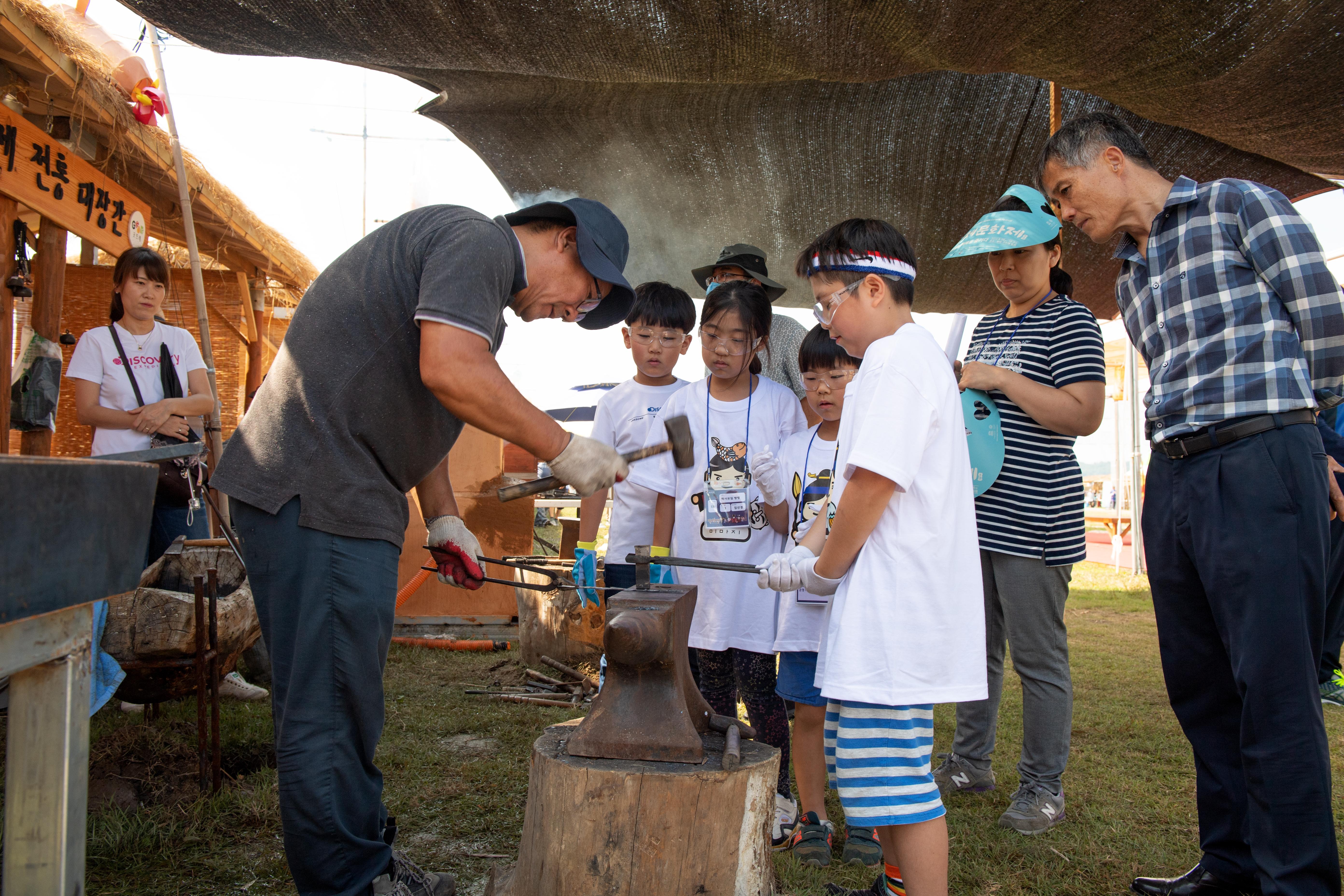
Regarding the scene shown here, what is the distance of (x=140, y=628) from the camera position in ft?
9.32

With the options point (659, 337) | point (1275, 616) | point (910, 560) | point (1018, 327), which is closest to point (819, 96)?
point (659, 337)

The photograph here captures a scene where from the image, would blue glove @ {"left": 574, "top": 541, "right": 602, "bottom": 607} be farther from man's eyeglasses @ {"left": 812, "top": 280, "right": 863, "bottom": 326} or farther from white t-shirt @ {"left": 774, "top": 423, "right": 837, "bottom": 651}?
man's eyeglasses @ {"left": 812, "top": 280, "right": 863, "bottom": 326}

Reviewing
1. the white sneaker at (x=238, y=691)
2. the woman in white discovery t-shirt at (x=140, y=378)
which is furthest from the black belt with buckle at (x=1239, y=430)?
the white sneaker at (x=238, y=691)

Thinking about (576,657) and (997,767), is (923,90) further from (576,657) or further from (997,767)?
(576,657)

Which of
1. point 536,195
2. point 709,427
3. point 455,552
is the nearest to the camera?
point 455,552

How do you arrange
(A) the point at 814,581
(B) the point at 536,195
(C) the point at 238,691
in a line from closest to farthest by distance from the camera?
1. (A) the point at 814,581
2. (C) the point at 238,691
3. (B) the point at 536,195

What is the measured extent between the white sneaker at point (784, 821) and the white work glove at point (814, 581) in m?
0.86

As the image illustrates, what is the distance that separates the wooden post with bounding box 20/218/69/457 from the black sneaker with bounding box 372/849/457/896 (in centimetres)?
427

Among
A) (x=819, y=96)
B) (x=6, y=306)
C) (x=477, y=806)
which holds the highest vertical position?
(x=819, y=96)

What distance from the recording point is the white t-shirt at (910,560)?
1.82 meters

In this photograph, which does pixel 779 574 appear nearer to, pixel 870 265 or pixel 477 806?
pixel 870 265

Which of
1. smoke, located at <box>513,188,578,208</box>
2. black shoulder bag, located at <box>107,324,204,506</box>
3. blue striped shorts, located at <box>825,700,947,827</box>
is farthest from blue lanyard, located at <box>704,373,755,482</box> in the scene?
black shoulder bag, located at <box>107,324,204,506</box>

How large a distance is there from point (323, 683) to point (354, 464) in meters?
0.48

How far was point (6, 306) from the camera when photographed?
15.5ft
